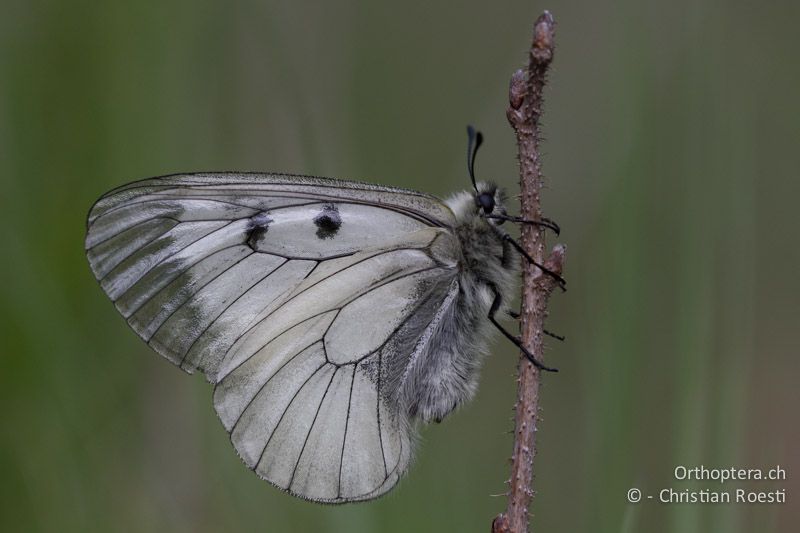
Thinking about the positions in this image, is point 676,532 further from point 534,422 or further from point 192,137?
point 192,137

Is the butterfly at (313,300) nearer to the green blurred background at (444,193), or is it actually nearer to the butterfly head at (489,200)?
the butterfly head at (489,200)

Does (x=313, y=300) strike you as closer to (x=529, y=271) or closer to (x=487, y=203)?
(x=487, y=203)

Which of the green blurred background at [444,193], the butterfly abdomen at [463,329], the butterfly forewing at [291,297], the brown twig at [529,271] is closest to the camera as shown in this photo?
the brown twig at [529,271]

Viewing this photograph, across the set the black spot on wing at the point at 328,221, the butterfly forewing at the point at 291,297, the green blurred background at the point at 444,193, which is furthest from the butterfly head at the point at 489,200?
the black spot on wing at the point at 328,221

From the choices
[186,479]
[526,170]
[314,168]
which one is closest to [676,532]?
[526,170]

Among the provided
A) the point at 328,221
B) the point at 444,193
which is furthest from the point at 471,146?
the point at 444,193

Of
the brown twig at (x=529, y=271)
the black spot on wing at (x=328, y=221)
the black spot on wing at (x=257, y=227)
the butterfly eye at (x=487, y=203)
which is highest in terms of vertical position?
the butterfly eye at (x=487, y=203)
